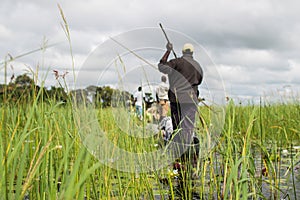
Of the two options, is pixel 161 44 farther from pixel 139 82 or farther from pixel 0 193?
pixel 0 193

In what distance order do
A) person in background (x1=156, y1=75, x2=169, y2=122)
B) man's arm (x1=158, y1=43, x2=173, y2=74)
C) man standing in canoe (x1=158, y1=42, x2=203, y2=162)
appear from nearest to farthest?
person in background (x1=156, y1=75, x2=169, y2=122), man's arm (x1=158, y1=43, x2=173, y2=74), man standing in canoe (x1=158, y1=42, x2=203, y2=162)

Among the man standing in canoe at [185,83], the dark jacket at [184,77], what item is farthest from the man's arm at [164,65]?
the dark jacket at [184,77]

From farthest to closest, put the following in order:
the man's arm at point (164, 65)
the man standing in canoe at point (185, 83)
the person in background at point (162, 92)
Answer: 1. the man standing in canoe at point (185, 83)
2. the man's arm at point (164, 65)
3. the person in background at point (162, 92)

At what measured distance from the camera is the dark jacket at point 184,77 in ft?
12.9

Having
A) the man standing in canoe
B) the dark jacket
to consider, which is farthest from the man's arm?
the dark jacket

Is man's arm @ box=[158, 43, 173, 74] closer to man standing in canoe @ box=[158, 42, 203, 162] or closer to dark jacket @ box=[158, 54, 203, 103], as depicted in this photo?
man standing in canoe @ box=[158, 42, 203, 162]

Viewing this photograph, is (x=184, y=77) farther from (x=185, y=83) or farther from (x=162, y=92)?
(x=162, y=92)

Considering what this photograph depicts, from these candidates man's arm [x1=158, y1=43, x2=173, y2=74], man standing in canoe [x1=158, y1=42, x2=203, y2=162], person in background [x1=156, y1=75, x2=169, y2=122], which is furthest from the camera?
man standing in canoe [x1=158, y1=42, x2=203, y2=162]

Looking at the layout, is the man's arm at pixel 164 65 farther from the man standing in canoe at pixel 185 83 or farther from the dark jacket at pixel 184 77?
the dark jacket at pixel 184 77

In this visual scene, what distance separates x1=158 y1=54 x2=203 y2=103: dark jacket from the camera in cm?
393

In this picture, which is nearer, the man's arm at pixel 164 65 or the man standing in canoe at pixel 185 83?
the man's arm at pixel 164 65

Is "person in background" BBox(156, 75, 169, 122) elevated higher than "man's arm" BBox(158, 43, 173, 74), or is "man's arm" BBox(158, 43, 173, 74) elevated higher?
"man's arm" BBox(158, 43, 173, 74)

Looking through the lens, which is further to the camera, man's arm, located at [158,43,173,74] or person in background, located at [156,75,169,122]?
man's arm, located at [158,43,173,74]

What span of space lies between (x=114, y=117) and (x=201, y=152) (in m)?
0.66
